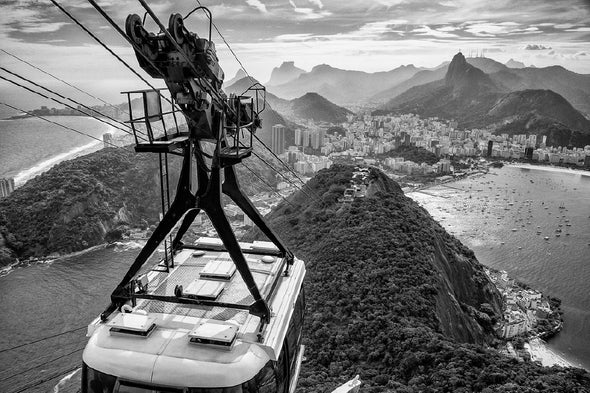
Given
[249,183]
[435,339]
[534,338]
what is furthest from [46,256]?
[534,338]

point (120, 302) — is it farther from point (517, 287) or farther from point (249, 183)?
point (249, 183)

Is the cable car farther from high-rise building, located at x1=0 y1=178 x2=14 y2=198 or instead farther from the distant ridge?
the distant ridge

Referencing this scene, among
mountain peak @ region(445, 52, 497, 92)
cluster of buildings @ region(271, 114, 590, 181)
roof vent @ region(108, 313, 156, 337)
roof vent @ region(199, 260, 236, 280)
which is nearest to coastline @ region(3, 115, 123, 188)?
cluster of buildings @ region(271, 114, 590, 181)

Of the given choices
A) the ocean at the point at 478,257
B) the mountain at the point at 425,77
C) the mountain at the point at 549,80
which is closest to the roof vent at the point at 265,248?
the ocean at the point at 478,257

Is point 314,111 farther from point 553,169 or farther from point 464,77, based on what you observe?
point 553,169

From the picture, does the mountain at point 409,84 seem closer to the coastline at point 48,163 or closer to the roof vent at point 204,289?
the coastline at point 48,163

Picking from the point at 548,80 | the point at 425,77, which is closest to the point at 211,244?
the point at 548,80
